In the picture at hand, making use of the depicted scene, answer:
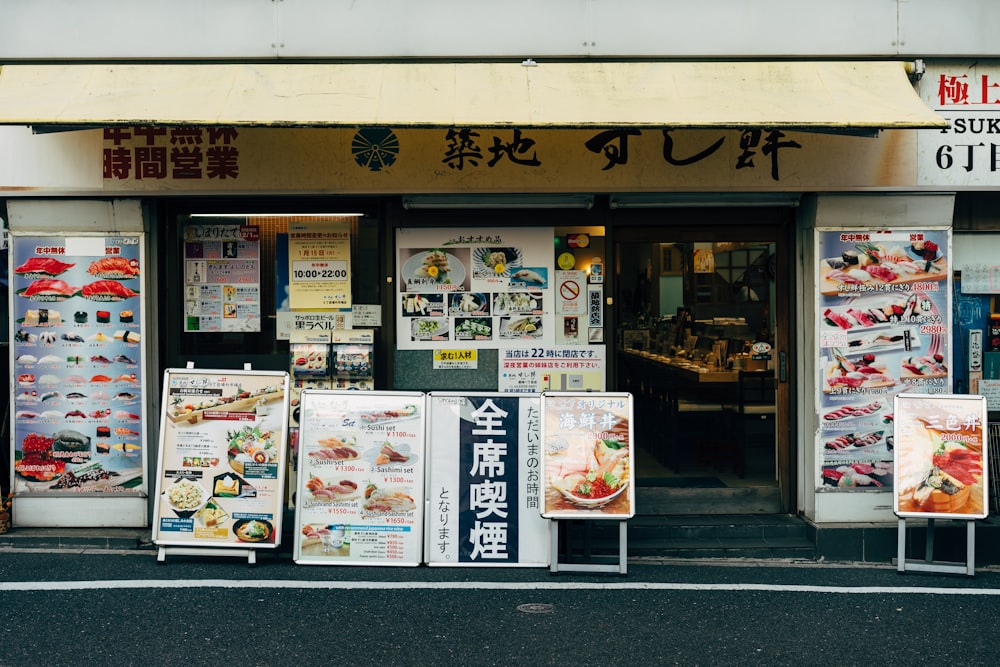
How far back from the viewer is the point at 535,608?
6289 mm

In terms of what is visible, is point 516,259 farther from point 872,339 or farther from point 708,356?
point 872,339

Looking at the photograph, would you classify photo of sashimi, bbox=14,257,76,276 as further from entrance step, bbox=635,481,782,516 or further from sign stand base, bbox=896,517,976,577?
sign stand base, bbox=896,517,976,577

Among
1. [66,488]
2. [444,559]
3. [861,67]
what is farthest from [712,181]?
[66,488]

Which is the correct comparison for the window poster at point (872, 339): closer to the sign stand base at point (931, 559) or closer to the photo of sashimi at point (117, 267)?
the sign stand base at point (931, 559)

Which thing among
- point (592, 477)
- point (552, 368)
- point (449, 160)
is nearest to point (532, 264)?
point (552, 368)

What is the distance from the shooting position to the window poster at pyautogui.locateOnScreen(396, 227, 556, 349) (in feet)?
27.3

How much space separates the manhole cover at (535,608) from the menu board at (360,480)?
1.06 m

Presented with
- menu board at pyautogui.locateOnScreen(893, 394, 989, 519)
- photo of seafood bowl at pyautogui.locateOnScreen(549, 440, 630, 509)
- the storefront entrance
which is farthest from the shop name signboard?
photo of seafood bowl at pyautogui.locateOnScreen(549, 440, 630, 509)

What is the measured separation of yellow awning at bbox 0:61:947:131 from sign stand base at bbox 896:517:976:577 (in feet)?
9.85

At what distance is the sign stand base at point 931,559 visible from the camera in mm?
7020

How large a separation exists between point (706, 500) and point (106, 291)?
5533 millimetres

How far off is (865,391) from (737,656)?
326cm

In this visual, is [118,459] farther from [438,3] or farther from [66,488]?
[438,3]

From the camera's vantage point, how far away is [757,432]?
337 inches
